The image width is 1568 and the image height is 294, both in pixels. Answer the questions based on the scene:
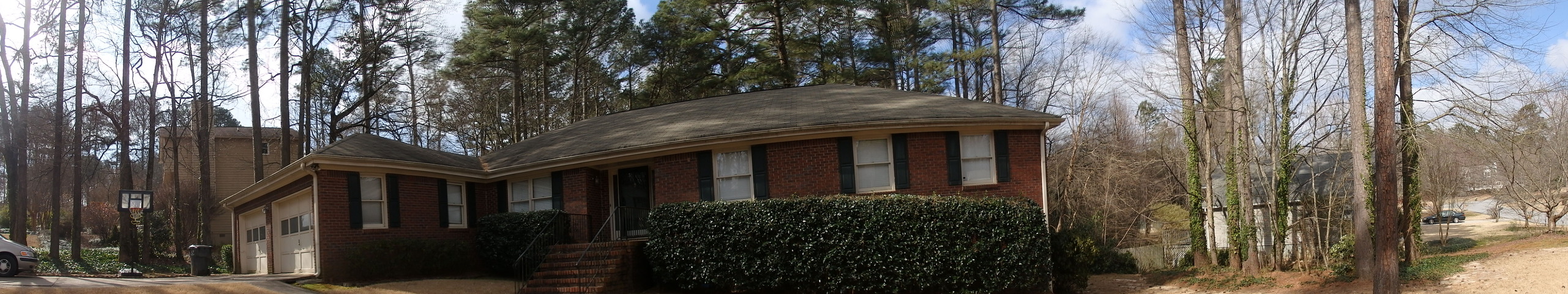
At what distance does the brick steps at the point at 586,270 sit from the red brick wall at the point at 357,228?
3.15 meters

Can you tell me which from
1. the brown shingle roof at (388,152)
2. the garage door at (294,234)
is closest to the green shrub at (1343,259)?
the brown shingle roof at (388,152)

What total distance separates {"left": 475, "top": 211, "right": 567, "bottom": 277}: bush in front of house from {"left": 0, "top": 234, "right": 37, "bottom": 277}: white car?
814cm

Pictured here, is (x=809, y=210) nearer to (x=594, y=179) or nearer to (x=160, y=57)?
(x=594, y=179)

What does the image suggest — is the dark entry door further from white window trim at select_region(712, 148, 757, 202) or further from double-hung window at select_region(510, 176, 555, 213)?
white window trim at select_region(712, 148, 757, 202)

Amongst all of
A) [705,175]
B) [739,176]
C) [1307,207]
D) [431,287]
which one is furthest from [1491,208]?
[431,287]

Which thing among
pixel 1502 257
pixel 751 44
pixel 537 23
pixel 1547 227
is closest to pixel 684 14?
pixel 751 44

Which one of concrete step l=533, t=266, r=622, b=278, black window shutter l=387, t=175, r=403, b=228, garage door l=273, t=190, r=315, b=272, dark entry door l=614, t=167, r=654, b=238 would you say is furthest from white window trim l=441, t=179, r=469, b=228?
concrete step l=533, t=266, r=622, b=278

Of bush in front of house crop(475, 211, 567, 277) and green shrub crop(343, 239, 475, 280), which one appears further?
bush in front of house crop(475, 211, 567, 277)

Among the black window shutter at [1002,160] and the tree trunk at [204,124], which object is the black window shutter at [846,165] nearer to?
the black window shutter at [1002,160]

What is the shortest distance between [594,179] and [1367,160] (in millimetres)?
14892

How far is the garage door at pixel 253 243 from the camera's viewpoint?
63.7 ft

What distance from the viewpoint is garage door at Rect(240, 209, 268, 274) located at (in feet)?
63.7

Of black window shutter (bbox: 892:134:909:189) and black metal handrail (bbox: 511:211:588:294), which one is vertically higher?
black window shutter (bbox: 892:134:909:189)

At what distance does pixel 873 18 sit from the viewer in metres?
32.8
